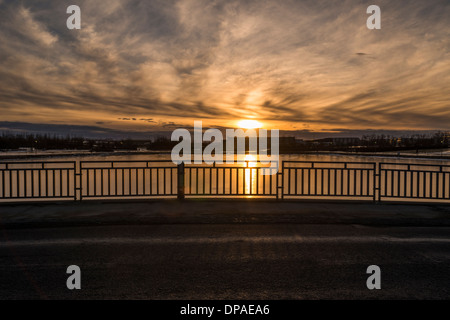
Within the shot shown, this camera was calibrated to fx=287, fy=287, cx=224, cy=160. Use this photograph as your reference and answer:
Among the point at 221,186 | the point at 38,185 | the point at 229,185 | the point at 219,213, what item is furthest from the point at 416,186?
the point at 38,185

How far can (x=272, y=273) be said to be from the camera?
4359 mm

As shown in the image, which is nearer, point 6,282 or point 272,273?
point 6,282

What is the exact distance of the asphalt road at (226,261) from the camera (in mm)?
3820

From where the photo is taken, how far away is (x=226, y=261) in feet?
15.9

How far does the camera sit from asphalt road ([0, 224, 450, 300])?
382 cm

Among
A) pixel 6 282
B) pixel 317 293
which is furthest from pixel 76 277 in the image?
pixel 317 293

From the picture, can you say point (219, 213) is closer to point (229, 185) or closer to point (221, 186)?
point (221, 186)

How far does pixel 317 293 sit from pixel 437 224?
18.9ft

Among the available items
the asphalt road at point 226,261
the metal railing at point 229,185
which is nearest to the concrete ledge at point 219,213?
the asphalt road at point 226,261

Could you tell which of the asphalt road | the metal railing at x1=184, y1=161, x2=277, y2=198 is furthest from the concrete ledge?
the metal railing at x1=184, y1=161, x2=277, y2=198

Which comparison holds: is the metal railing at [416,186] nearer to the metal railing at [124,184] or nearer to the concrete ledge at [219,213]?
the concrete ledge at [219,213]
